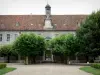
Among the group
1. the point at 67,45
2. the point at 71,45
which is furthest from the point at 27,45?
the point at 71,45

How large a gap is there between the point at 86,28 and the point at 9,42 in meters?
31.3

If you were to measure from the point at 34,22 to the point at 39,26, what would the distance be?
2099mm

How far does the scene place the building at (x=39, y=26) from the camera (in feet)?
279

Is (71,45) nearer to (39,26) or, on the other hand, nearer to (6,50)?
(6,50)

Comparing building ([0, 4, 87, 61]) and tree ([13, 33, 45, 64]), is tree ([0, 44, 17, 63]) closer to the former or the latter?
building ([0, 4, 87, 61])

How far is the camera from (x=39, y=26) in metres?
→ 85.6

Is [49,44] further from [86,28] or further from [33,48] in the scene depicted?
[86,28]

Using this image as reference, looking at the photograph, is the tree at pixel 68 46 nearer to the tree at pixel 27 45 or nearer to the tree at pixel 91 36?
the tree at pixel 91 36

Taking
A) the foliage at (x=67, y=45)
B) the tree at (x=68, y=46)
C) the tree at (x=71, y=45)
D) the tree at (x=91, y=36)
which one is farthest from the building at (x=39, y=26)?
the tree at (x=91, y=36)

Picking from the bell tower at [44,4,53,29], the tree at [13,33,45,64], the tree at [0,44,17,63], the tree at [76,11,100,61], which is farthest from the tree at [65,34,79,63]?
the bell tower at [44,4,53,29]

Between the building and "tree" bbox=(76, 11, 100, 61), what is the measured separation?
74.2 ft

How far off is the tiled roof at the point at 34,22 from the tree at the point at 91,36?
75.0 feet

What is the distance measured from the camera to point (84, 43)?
Answer: 2387 inches

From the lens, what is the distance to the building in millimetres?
85000
